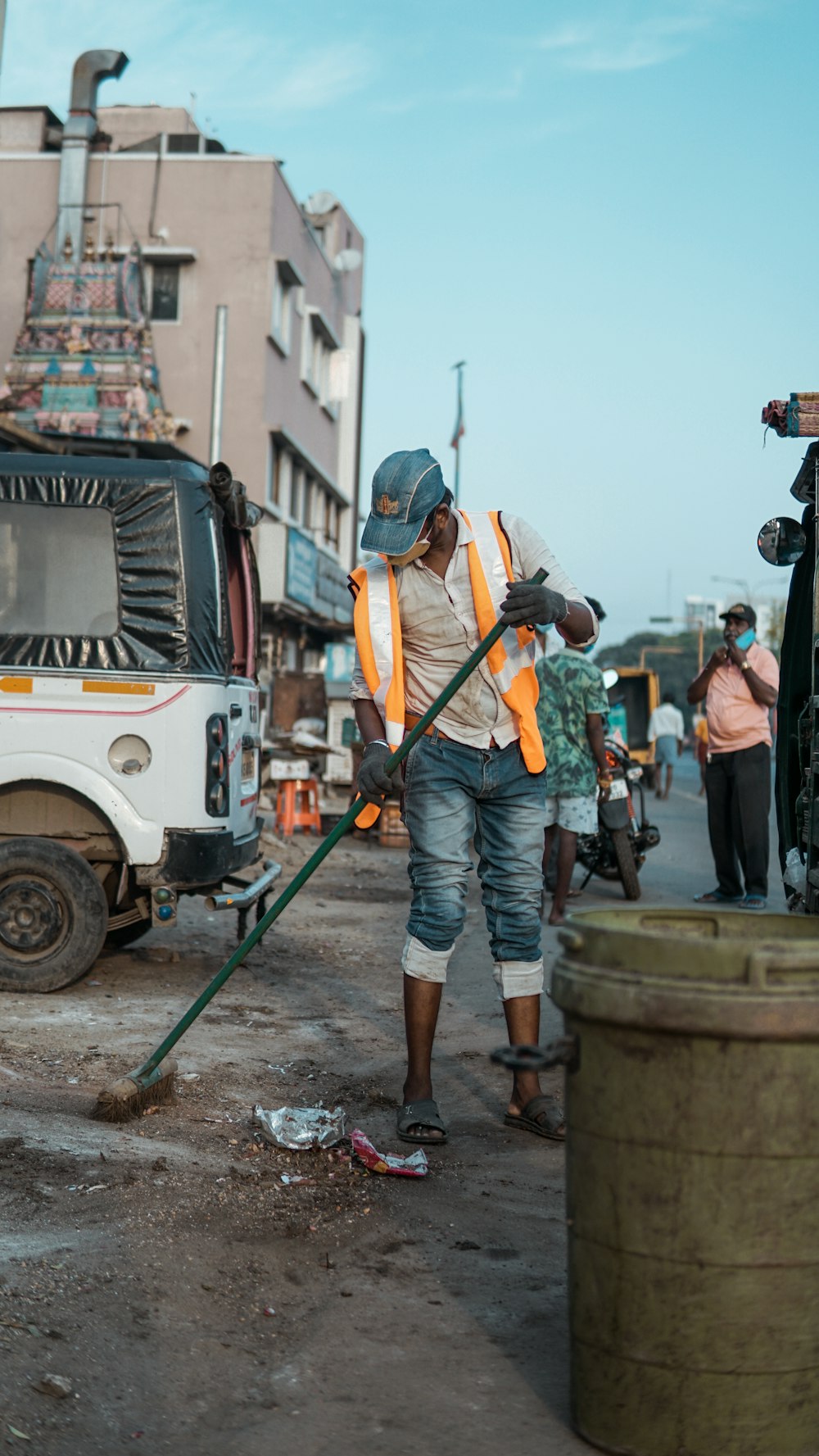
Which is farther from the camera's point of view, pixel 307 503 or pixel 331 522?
pixel 331 522

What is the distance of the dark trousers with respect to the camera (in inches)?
380

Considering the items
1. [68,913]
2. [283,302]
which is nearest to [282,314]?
[283,302]

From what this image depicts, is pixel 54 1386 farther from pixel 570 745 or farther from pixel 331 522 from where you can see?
pixel 331 522

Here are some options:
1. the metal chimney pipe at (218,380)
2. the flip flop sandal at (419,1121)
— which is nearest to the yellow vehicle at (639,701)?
the metal chimney pipe at (218,380)

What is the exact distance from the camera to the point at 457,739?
14.7 ft

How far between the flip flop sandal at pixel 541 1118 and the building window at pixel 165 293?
23.7m

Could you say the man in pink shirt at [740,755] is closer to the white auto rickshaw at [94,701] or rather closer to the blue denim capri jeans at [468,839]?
the white auto rickshaw at [94,701]

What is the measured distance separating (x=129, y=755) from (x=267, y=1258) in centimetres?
332

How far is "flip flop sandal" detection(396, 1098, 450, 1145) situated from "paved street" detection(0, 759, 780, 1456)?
0.17 ft

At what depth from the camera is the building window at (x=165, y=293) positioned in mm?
26281

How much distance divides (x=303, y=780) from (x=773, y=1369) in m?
12.6

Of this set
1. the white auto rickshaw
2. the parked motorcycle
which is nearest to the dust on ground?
the white auto rickshaw

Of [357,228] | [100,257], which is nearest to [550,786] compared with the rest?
[100,257]

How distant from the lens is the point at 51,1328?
9.57 ft
